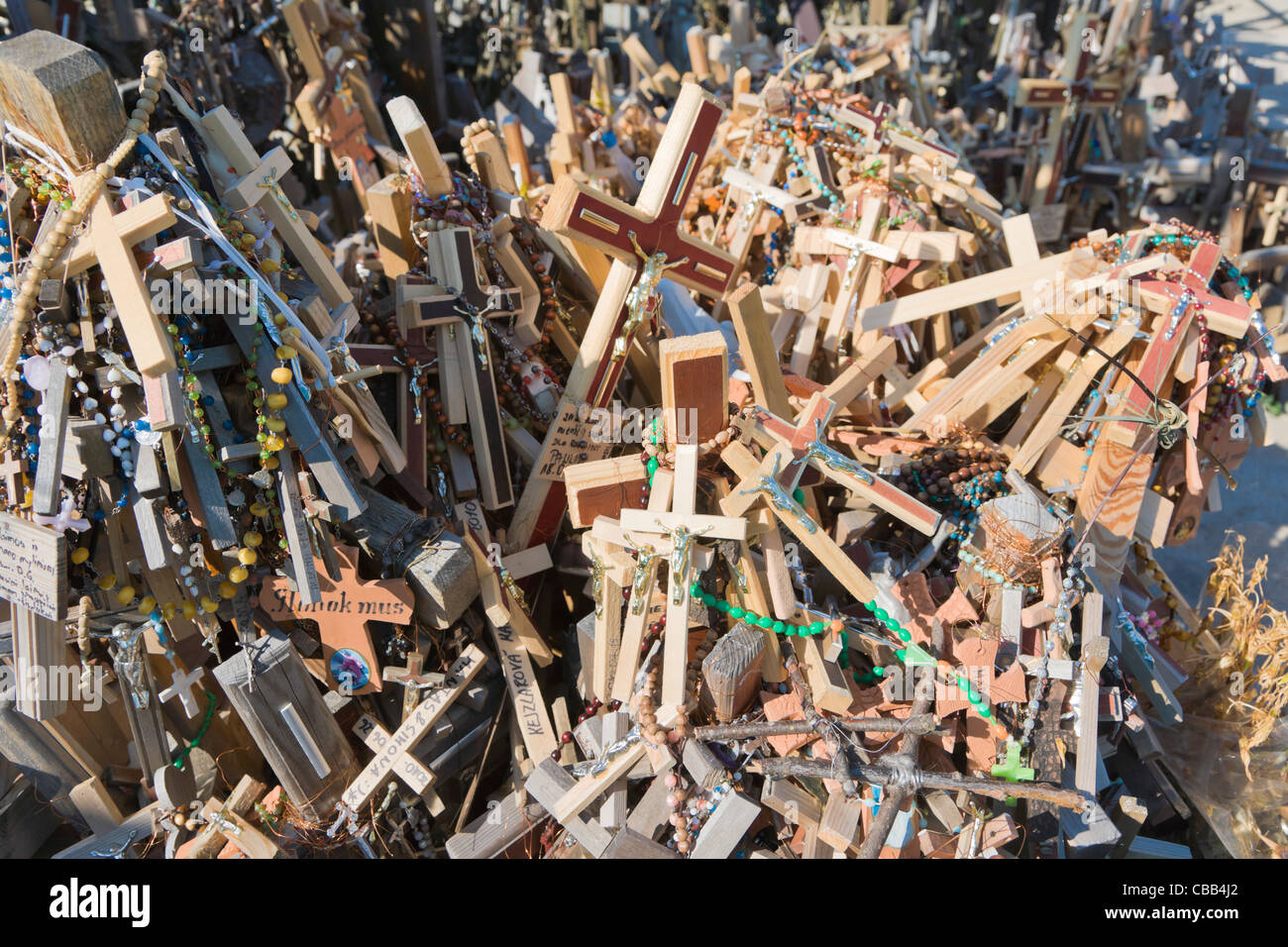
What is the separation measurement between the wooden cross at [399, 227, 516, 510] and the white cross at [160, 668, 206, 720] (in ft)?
4.87

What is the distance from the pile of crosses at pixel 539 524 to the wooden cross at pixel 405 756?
2 cm

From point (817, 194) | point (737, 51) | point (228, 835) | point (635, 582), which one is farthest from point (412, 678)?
point (737, 51)

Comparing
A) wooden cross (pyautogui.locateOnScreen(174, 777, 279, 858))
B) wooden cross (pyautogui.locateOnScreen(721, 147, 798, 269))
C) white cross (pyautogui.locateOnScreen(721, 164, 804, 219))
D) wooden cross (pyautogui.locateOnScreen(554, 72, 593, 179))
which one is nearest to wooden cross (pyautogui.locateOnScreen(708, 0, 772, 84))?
wooden cross (pyautogui.locateOnScreen(554, 72, 593, 179))

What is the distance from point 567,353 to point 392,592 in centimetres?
174

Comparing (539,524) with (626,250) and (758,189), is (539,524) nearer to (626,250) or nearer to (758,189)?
(626,250)

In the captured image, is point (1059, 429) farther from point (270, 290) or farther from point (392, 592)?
point (270, 290)

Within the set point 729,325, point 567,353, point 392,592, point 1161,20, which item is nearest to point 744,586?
point 392,592

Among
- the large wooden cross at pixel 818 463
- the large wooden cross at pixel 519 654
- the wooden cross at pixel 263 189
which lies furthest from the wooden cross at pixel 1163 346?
the wooden cross at pixel 263 189

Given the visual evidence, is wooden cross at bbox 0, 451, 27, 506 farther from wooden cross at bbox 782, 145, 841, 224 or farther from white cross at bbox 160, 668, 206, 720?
wooden cross at bbox 782, 145, 841, 224

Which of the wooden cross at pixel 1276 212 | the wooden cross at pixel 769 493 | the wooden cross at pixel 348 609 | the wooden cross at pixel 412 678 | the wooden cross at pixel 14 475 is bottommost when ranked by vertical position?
the wooden cross at pixel 412 678

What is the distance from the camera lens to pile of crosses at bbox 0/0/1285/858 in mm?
3545

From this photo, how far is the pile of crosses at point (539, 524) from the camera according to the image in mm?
3545

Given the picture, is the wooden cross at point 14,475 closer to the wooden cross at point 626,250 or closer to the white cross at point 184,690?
the white cross at point 184,690

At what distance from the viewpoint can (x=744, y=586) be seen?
3852 mm
